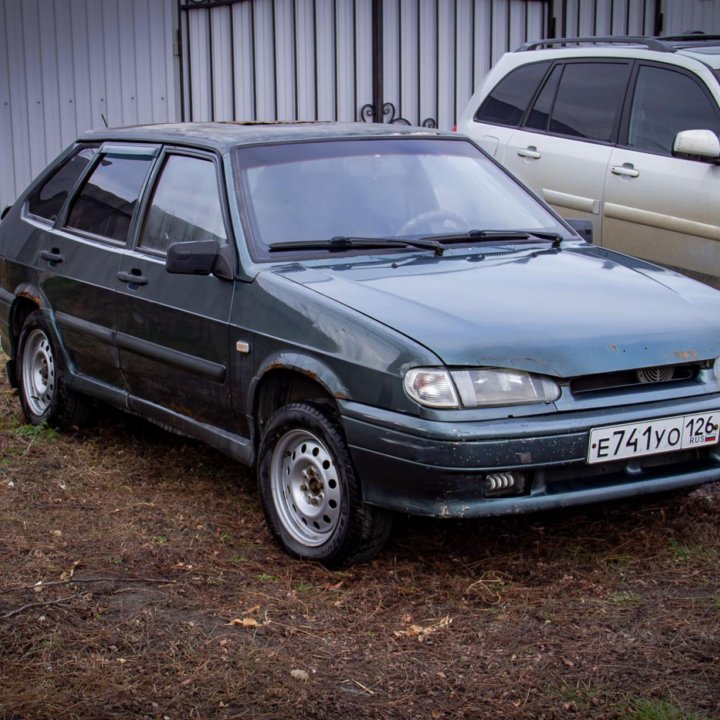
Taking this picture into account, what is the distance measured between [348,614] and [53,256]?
2.91m

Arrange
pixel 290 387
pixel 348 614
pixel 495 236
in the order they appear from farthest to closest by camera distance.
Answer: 1. pixel 495 236
2. pixel 290 387
3. pixel 348 614

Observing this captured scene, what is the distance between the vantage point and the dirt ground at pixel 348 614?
3607 mm

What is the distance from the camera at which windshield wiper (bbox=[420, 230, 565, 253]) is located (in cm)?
541

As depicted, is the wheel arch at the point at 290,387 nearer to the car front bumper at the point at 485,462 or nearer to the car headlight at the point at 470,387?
the car front bumper at the point at 485,462

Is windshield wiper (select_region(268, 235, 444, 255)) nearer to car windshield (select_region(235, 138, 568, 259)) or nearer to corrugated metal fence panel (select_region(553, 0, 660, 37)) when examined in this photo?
car windshield (select_region(235, 138, 568, 259))

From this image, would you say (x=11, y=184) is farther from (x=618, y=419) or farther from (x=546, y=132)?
(x=618, y=419)

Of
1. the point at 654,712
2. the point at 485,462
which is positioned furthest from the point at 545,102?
the point at 654,712

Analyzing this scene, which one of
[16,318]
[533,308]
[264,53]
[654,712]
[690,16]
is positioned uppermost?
[690,16]

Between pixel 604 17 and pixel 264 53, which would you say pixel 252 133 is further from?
pixel 604 17

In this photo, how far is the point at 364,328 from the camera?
4.41 meters

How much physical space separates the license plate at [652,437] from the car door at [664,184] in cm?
268

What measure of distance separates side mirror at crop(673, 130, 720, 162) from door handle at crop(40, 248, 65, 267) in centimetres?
336

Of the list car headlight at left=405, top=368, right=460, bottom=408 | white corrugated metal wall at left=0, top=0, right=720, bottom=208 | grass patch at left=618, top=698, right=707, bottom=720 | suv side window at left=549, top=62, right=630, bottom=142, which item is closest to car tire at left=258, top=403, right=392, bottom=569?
car headlight at left=405, top=368, right=460, bottom=408

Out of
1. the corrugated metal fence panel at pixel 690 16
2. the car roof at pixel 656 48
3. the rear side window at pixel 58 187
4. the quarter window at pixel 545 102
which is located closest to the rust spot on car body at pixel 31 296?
the rear side window at pixel 58 187
